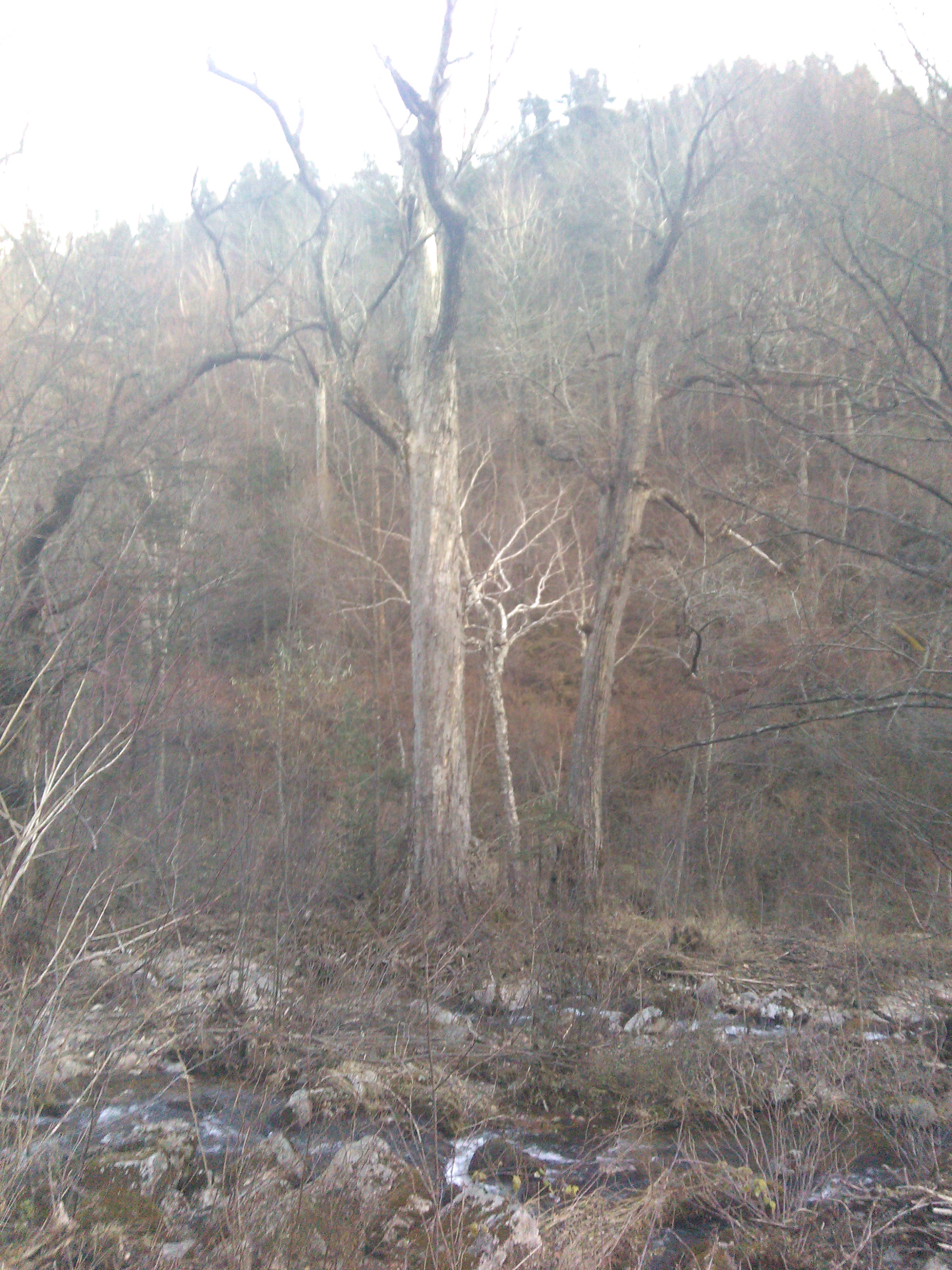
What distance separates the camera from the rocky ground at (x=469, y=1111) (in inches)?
137

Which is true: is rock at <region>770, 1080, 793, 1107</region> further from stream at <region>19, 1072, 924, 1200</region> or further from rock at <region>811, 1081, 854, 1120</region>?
stream at <region>19, 1072, 924, 1200</region>

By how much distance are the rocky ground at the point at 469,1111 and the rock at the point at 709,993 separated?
0.05m

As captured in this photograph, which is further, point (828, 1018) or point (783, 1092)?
point (828, 1018)

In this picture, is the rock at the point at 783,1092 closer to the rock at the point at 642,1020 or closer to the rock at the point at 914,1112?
the rock at the point at 914,1112

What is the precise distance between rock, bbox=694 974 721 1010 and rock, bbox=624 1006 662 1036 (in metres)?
0.30

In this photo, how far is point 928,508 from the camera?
11930 millimetres

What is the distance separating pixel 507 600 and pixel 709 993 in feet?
48.4

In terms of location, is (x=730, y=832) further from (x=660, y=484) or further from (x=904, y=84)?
(x=904, y=84)

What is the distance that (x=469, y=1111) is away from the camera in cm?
490

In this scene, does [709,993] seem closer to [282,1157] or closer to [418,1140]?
[418,1140]

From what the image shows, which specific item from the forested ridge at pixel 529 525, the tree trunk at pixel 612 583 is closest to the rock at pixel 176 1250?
the forested ridge at pixel 529 525

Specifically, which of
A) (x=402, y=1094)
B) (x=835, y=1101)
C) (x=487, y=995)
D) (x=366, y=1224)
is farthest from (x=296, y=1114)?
(x=835, y=1101)

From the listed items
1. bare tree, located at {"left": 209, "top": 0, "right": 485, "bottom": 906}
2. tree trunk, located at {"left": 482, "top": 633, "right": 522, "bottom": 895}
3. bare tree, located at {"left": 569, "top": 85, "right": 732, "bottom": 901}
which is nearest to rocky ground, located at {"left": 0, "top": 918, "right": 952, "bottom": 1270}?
bare tree, located at {"left": 209, "top": 0, "right": 485, "bottom": 906}

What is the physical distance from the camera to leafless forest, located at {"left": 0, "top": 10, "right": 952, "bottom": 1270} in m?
5.50
